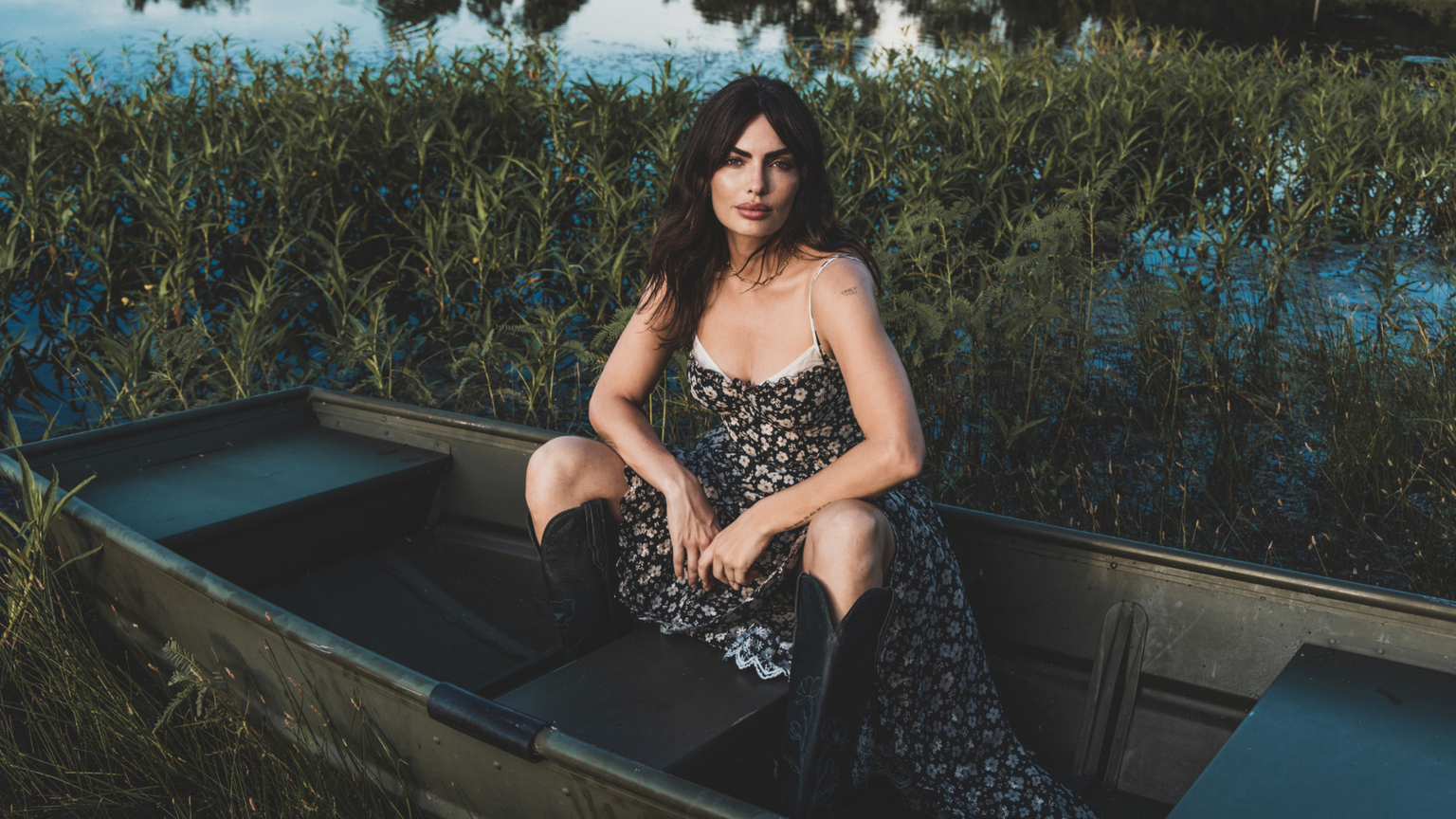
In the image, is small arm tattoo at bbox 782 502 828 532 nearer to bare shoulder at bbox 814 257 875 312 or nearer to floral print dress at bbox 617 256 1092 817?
floral print dress at bbox 617 256 1092 817

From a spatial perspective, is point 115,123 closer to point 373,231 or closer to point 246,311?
point 373,231

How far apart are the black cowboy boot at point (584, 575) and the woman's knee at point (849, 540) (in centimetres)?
50

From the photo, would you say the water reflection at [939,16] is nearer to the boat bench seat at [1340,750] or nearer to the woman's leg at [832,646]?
the woman's leg at [832,646]

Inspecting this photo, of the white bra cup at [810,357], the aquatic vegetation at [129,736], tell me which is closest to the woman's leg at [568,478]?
the white bra cup at [810,357]

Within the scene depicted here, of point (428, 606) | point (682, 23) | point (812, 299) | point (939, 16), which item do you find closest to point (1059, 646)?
point (812, 299)

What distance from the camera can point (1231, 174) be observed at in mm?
6508

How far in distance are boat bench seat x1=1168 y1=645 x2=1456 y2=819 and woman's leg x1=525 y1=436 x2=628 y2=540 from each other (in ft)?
3.63

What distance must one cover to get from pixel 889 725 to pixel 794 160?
100 centimetres

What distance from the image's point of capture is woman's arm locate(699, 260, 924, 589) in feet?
5.57

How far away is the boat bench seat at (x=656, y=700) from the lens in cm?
169

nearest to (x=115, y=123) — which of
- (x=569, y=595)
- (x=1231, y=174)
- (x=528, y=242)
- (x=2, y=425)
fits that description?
(x=2, y=425)

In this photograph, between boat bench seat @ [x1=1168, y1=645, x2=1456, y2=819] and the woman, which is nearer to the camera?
boat bench seat @ [x1=1168, y1=645, x2=1456, y2=819]

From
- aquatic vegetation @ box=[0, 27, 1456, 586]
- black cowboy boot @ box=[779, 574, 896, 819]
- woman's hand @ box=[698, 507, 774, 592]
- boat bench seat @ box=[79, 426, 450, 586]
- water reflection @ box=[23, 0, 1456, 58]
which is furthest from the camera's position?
water reflection @ box=[23, 0, 1456, 58]

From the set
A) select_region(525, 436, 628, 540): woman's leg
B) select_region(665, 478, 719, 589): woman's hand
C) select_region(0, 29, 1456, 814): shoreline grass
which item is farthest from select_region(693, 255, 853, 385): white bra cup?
select_region(0, 29, 1456, 814): shoreline grass
